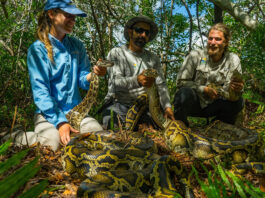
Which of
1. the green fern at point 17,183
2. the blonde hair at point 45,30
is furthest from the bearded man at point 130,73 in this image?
the green fern at point 17,183

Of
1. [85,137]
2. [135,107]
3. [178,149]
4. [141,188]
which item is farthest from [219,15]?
[141,188]

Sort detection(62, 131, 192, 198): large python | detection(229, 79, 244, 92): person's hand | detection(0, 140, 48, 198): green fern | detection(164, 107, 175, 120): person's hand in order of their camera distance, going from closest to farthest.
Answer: detection(0, 140, 48, 198): green fern < detection(62, 131, 192, 198): large python < detection(229, 79, 244, 92): person's hand < detection(164, 107, 175, 120): person's hand

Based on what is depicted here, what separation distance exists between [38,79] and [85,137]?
54.5 inches

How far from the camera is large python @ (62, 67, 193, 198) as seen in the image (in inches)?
93.7

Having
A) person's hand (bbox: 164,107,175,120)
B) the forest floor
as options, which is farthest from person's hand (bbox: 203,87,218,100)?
the forest floor

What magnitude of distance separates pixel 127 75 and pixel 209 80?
2.06 meters

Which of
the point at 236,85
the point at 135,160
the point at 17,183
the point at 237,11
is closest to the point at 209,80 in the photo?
the point at 236,85

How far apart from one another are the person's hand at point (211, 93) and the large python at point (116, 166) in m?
2.02

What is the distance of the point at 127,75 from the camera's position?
569 cm

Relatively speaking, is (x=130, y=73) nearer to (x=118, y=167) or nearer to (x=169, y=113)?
(x=169, y=113)

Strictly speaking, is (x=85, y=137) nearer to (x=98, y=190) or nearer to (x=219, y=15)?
(x=98, y=190)

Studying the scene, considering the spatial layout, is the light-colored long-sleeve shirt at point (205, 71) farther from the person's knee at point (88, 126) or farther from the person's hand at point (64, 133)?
the person's hand at point (64, 133)

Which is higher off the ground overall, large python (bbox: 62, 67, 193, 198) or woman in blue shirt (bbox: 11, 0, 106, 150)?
woman in blue shirt (bbox: 11, 0, 106, 150)

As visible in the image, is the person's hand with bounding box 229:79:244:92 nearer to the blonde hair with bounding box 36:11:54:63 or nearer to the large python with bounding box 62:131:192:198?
the large python with bounding box 62:131:192:198
